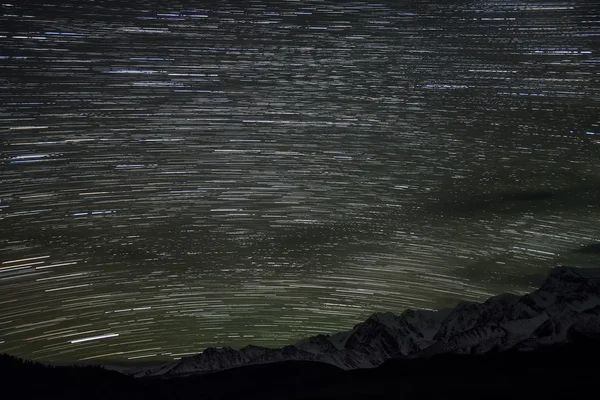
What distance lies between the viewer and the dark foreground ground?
46.5 m

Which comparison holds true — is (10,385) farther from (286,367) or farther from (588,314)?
(588,314)

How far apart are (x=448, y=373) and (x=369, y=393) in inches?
789

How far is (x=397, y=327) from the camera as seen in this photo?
179500 millimetres

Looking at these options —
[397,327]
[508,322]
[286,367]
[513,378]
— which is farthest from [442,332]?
[513,378]

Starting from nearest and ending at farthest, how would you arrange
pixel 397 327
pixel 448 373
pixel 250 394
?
pixel 250 394 < pixel 448 373 < pixel 397 327

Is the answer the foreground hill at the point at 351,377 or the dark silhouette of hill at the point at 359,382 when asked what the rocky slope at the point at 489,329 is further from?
the dark silhouette of hill at the point at 359,382

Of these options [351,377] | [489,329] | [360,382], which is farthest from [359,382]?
[489,329]

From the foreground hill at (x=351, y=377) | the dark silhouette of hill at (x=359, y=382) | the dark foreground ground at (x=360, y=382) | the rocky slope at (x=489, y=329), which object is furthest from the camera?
the rocky slope at (x=489, y=329)

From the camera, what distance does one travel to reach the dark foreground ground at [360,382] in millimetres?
46500

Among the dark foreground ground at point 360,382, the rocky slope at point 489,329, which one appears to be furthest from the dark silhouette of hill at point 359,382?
the rocky slope at point 489,329

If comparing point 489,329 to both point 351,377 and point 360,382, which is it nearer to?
point 351,377

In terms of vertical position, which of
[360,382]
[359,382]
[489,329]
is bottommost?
[489,329]

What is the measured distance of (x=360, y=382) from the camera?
66.3 m

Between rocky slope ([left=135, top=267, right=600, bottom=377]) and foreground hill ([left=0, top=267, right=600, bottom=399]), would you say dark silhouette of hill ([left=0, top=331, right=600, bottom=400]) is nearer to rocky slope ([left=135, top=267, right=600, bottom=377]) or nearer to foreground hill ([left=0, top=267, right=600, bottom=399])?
foreground hill ([left=0, top=267, right=600, bottom=399])
